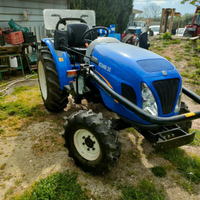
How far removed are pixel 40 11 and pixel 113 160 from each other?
7.59 metres

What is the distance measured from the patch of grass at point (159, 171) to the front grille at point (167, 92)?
2.83 ft

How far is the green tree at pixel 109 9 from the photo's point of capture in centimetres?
1122

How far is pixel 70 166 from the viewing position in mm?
2559

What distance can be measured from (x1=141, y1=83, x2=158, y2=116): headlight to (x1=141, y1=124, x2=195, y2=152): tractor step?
247mm

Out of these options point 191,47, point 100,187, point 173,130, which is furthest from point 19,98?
point 191,47

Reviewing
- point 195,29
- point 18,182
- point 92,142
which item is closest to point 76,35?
point 92,142

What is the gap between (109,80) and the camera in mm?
2436

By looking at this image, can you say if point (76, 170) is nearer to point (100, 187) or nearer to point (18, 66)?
point (100, 187)

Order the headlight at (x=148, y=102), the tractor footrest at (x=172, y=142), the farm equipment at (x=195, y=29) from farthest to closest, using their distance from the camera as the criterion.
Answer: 1. the farm equipment at (x=195, y=29)
2. the headlight at (x=148, y=102)
3. the tractor footrest at (x=172, y=142)

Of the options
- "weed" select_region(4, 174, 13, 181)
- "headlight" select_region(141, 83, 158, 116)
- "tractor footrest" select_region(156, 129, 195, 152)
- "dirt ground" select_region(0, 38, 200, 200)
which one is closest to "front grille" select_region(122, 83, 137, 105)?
"headlight" select_region(141, 83, 158, 116)

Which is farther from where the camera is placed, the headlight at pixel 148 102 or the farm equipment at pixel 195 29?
the farm equipment at pixel 195 29

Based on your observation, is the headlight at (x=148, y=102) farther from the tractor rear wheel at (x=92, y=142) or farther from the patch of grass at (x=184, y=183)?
the patch of grass at (x=184, y=183)

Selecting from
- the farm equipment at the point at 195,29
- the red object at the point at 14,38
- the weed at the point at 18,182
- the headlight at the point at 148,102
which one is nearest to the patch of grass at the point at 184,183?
the headlight at the point at 148,102

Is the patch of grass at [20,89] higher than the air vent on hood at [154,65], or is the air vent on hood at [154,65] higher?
the air vent on hood at [154,65]
